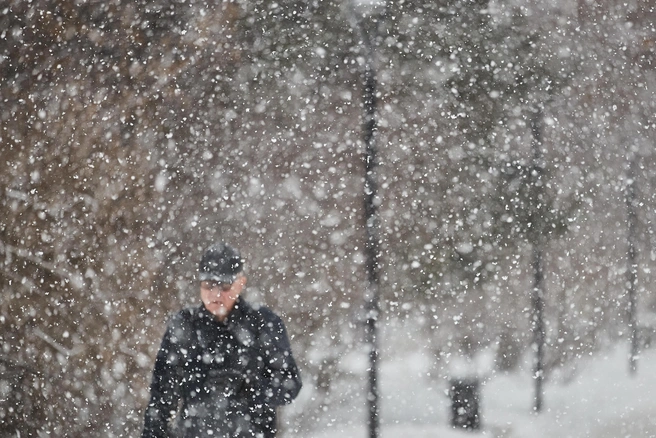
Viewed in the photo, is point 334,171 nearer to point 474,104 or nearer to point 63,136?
point 474,104

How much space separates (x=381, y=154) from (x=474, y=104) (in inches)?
9.4

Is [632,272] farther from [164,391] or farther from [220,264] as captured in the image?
[164,391]

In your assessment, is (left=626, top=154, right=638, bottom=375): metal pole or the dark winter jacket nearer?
the dark winter jacket

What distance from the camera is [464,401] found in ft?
5.17

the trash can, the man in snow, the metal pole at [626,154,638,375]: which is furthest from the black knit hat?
the metal pole at [626,154,638,375]

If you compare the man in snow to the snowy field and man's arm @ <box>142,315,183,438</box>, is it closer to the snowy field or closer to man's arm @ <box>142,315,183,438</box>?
man's arm @ <box>142,315,183,438</box>

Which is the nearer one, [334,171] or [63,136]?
[334,171]

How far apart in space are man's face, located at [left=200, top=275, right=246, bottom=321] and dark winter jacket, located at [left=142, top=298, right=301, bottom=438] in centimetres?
1

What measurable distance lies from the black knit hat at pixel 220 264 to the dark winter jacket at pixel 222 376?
0.06 metres

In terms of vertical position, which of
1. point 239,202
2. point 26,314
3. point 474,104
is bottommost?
point 26,314

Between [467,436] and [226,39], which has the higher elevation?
[226,39]

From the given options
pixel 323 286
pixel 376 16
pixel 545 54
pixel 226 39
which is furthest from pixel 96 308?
pixel 545 54

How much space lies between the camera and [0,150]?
1.76m

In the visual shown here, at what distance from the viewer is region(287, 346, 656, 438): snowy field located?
157 cm
